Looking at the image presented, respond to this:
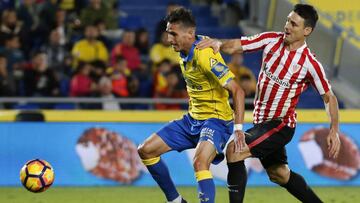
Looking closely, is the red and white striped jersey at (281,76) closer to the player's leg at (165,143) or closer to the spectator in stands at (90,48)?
the player's leg at (165,143)

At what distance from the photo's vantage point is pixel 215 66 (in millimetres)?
7977

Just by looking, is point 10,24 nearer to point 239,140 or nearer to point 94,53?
point 94,53

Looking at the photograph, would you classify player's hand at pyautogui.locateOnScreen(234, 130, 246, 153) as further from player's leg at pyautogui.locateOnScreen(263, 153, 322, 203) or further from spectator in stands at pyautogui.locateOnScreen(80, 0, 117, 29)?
spectator in stands at pyautogui.locateOnScreen(80, 0, 117, 29)

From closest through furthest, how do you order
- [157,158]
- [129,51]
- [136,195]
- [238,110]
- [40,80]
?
[238,110] → [157,158] → [136,195] → [40,80] → [129,51]

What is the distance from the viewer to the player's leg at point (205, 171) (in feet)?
26.0

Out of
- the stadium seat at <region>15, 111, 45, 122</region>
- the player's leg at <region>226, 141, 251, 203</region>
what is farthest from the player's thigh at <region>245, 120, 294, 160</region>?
the stadium seat at <region>15, 111, 45, 122</region>

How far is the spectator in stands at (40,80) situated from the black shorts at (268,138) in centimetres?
578

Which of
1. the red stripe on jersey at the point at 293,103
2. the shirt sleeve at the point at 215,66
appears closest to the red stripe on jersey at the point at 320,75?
the red stripe on jersey at the point at 293,103

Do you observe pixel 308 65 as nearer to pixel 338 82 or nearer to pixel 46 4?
pixel 338 82

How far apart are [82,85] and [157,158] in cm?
515

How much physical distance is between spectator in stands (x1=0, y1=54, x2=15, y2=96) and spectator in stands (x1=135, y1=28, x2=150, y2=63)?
8.25 ft

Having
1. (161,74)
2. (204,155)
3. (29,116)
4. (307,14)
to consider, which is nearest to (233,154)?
(204,155)

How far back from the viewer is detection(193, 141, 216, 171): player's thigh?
8.02 metres

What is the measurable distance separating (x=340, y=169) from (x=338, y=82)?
3.06 metres
